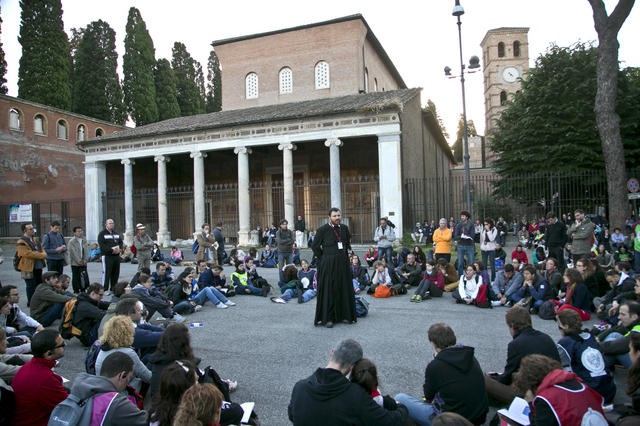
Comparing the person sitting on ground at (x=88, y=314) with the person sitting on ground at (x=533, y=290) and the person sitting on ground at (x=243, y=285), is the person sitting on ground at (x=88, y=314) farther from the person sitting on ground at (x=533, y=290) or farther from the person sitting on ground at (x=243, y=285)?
the person sitting on ground at (x=533, y=290)

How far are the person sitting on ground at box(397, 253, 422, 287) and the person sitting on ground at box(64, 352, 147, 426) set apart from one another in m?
8.53

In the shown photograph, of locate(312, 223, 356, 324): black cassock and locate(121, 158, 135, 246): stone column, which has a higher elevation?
locate(121, 158, 135, 246): stone column

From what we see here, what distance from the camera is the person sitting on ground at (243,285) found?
1064 centimetres

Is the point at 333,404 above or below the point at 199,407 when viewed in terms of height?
below

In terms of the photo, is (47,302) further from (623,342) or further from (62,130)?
(62,130)

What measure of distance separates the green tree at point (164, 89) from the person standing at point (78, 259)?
30.7m

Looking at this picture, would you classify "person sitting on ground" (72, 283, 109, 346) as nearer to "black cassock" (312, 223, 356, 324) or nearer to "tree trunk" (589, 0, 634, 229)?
"black cassock" (312, 223, 356, 324)

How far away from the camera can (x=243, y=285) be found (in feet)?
35.3

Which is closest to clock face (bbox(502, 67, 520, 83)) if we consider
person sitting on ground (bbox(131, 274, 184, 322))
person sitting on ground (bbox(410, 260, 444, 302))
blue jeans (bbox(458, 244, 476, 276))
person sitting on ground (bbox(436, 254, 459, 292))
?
blue jeans (bbox(458, 244, 476, 276))

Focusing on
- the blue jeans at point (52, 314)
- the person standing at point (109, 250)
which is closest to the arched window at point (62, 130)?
the person standing at point (109, 250)

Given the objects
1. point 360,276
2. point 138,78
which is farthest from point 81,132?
point 360,276

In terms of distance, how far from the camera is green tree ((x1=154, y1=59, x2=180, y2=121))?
3822cm

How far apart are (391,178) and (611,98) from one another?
26.4 feet

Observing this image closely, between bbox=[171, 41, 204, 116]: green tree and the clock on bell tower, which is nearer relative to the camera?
bbox=[171, 41, 204, 116]: green tree
